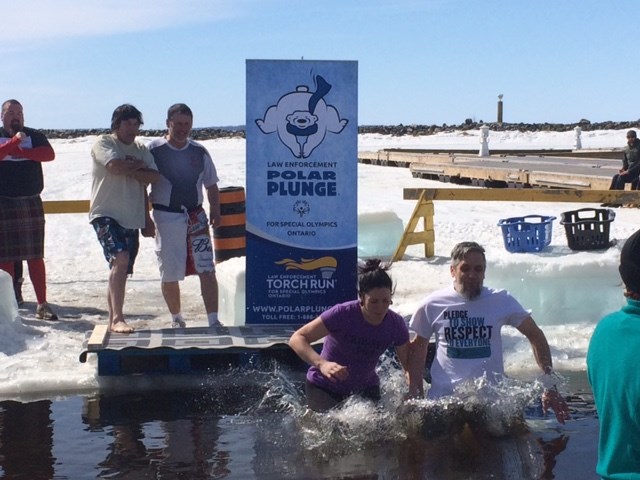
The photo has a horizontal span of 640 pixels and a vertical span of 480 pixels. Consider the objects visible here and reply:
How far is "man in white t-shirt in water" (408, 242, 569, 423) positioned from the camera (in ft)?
20.6

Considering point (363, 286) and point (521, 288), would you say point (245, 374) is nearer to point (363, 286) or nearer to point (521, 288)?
point (363, 286)

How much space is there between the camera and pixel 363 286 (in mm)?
6051

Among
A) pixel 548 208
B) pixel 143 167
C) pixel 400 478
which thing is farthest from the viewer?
pixel 548 208

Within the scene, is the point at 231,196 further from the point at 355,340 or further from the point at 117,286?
the point at 355,340

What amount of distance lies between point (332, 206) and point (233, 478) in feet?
10.8

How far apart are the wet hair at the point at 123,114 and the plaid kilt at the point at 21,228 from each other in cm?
170

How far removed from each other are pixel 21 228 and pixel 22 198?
0.94ft

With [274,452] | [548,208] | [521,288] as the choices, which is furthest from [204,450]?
[548,208]

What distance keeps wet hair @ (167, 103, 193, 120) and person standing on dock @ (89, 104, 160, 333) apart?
0.28m

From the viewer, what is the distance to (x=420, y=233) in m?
13.1

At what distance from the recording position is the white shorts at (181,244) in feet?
28.4

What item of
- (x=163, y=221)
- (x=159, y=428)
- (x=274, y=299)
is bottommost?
(x=159, y=428)

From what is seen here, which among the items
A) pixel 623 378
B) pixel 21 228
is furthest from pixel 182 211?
pixel 623 378

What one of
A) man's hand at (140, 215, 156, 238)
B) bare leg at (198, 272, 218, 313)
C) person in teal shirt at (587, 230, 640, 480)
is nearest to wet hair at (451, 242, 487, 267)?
person in teal shirt at (587, 230, 640, 480)
